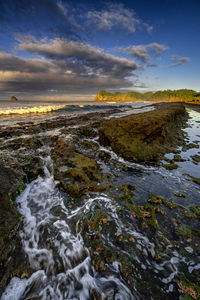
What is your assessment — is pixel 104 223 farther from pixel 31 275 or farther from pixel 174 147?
pixel 174 147

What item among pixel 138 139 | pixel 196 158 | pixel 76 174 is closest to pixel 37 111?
pixel 138 139

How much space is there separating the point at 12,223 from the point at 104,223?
2942 millimetres

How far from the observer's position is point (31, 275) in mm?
3246

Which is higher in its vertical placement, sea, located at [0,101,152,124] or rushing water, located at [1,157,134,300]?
sea, located at [0,101,152,124]

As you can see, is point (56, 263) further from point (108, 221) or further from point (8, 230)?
point (108, 221)

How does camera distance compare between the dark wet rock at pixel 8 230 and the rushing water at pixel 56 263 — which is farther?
the dark wet rock at pixel 8 230

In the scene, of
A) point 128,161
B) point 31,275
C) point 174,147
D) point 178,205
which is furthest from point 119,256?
point 174,147

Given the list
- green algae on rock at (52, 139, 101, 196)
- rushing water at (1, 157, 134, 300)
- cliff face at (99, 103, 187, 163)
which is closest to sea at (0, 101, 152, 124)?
cliff face at (99, 103, 187, 163)

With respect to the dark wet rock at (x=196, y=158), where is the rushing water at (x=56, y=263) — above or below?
below

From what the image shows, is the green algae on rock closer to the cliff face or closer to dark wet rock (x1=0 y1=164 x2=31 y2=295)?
dark wet rock (x1=0 y1=164 x2=31 y2=295)

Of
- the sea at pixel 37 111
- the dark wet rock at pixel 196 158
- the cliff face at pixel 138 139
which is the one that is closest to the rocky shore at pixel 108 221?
the cliff face at pixel 138 139

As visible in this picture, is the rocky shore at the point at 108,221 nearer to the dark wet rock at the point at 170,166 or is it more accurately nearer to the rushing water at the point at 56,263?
the rushing water at the point at 56,263

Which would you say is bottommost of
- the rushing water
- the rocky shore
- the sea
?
the rushing water

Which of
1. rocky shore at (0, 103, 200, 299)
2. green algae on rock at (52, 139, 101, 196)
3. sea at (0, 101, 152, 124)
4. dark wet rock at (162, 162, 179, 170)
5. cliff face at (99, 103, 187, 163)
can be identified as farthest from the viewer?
sea at (0, 101, 152, 124)
